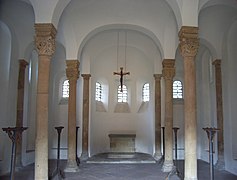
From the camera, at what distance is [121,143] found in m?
14.4

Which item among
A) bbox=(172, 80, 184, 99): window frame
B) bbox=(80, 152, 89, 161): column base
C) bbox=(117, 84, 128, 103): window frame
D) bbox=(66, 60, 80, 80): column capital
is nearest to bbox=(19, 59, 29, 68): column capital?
bbox=(66, 60, 80, 80): column capital

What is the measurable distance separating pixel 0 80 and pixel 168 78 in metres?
6.43

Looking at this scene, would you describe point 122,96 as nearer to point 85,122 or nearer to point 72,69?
point 85,122

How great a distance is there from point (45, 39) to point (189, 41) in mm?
3942

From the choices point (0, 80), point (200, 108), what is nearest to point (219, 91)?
point (200, 108)

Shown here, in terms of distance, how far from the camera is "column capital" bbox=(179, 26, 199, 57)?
24.1ft

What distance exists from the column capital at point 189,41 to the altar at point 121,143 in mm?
7896

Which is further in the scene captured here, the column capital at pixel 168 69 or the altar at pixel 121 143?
the altar at pixel 121 143

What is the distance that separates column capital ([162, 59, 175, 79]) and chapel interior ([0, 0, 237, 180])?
41mm

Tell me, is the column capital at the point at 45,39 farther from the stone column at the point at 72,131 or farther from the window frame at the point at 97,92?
the window frame at the point at 97,92

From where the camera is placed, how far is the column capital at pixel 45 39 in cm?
714

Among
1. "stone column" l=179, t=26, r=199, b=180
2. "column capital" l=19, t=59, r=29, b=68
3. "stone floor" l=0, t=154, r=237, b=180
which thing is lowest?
"stone floor" l=0, t=154, r=237, b=180

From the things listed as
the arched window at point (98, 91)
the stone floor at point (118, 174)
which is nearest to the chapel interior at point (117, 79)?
the arched window at point (98, 91)

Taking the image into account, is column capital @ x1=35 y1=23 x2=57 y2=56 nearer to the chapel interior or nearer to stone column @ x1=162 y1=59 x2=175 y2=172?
the chapel interior
